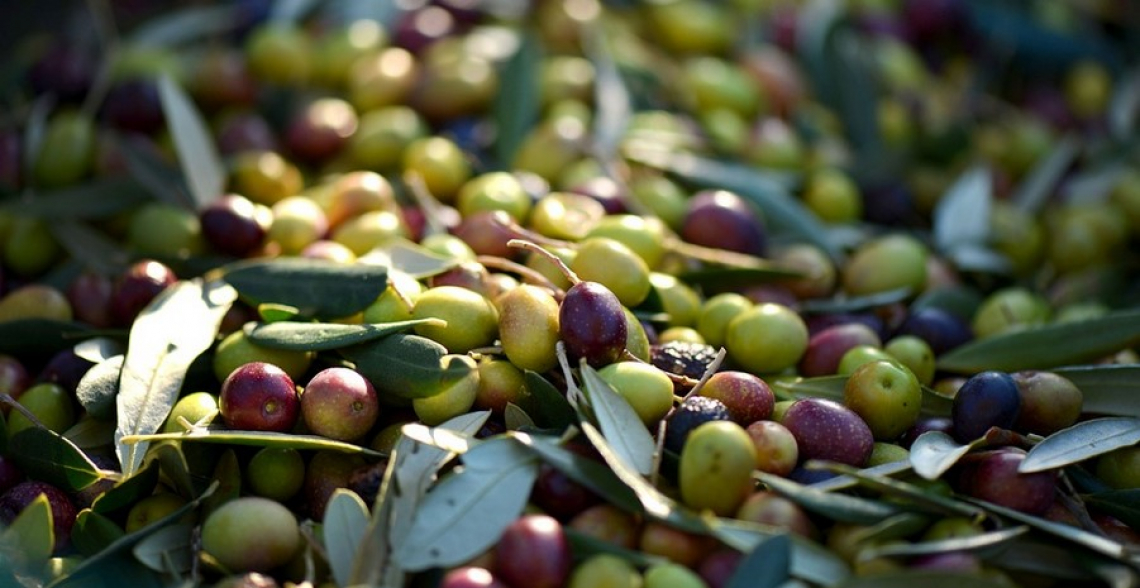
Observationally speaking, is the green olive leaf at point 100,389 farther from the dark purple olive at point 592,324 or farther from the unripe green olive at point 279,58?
the unripe green olive at point 279,58

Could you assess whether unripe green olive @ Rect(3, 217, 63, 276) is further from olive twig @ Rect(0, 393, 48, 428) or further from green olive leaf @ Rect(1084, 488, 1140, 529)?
green olive leaf @ Rect(1084, 488, 1140, 529)

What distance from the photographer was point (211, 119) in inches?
96.3

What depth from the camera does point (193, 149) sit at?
6.82ft

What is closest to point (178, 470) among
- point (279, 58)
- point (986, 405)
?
point (986, 405)

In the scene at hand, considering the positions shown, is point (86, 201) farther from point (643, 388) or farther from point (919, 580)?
point (919, 580)

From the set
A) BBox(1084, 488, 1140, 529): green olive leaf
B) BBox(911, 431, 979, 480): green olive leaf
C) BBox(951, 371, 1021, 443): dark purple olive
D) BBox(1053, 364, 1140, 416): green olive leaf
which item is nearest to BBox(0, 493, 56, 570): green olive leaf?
BBox(911, 431, 979, 480): green olive leaf

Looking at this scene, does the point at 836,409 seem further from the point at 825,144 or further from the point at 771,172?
the point at 825,144

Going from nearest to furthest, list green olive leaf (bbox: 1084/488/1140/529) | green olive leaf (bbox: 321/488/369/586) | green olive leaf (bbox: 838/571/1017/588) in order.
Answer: green olive leaf (bbox: 838/571/1017/588) < green olive leaf (bbox: 321/488/369/586) < green olive leaf (bbox: 1084/488/1140/529)

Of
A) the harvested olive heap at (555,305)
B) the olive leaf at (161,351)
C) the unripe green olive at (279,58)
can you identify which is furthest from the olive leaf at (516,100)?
the olive leaf at (161,351)

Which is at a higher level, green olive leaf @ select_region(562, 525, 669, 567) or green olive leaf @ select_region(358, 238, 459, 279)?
green olive leaf @ select_region(358, 238, 459, 279)

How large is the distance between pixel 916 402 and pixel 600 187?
743 millimetres

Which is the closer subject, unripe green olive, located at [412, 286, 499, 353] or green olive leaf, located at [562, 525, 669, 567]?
green olive leaf, located at [562, 525, 669, 567]

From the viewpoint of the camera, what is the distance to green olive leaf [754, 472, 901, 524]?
1.25 m

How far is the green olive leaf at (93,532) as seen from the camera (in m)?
1.31
